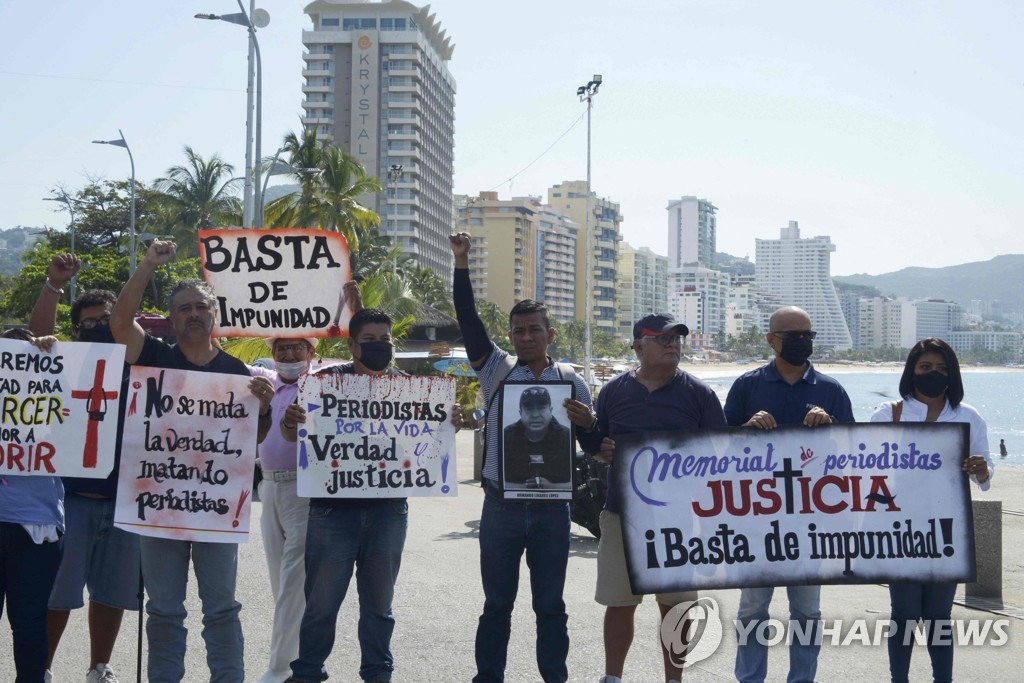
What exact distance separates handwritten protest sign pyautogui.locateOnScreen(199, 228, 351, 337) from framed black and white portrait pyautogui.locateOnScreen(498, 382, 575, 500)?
148 cm

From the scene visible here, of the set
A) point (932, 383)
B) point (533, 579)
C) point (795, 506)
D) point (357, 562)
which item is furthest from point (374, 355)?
point (932, 383)

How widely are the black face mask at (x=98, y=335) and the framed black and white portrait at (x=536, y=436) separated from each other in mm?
2145

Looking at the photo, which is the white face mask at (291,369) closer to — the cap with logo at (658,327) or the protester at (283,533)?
the protester at (283,533)

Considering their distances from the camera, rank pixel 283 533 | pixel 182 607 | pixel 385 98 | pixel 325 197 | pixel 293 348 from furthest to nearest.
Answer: pixel 385 98 → pixel 325 197 → pixel 293 348 → pixel 283 533 → pixel 182 607

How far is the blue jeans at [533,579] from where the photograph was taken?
5.44 meters

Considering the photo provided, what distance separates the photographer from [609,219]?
191 meters

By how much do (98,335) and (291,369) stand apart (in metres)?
1.18

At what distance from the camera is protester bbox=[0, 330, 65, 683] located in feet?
15.5

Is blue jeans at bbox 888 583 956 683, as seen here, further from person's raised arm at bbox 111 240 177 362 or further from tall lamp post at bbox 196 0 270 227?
tall lamp post at bbox 196 0 270 227

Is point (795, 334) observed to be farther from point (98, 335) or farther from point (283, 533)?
point (98, 335)

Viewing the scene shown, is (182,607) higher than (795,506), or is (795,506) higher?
(795,506)

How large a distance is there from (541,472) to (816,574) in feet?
4.95

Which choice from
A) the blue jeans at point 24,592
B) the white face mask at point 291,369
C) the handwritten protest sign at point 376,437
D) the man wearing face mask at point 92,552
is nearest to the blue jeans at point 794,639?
the handwritten protest sign at point 376,437

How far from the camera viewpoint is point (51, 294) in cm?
539
